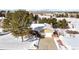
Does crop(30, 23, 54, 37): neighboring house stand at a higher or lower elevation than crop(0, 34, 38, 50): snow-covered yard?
higher

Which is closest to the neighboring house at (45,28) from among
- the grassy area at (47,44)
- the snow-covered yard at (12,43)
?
the grassy area at (47,44)

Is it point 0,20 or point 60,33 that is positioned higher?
point 0,20

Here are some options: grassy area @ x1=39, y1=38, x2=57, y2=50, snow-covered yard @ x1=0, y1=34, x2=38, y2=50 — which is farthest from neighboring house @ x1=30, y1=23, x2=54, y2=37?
snow-covered yard @ x1=0, y1=34, x2=38, y2=50

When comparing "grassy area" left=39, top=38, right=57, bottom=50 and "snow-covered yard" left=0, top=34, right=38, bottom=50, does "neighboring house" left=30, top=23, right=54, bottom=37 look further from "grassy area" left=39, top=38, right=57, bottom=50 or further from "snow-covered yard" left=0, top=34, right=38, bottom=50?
"snow-covered yard" left=0, top=34, right=38, bottom=50

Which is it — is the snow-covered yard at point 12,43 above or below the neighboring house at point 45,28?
below

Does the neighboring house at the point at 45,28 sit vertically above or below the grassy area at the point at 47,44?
above

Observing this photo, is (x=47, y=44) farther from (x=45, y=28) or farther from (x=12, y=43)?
(x=12, y=43)

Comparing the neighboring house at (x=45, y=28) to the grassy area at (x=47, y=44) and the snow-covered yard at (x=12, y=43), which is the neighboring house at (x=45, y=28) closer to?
the grassy area at (x=47, y=44)

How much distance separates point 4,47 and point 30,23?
40 cm
